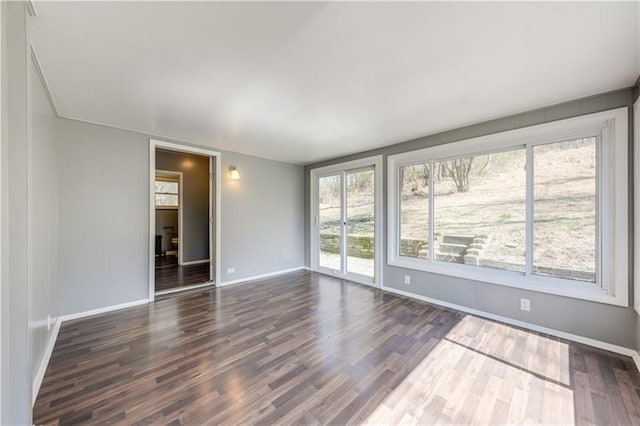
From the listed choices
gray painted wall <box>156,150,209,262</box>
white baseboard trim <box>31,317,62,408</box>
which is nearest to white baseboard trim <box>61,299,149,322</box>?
white baseboard trim <box>31,317,62,408</box>

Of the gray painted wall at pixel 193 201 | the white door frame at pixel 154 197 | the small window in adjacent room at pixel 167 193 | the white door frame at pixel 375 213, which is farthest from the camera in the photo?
the small window in adjacent room at pixel 167 193

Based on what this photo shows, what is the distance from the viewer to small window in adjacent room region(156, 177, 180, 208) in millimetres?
6551

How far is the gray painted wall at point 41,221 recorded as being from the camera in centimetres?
174

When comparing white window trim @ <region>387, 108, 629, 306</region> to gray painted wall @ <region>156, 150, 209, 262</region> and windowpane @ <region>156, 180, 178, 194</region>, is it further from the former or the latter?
windowpane @ <region>156, 180, 178, 194</region>

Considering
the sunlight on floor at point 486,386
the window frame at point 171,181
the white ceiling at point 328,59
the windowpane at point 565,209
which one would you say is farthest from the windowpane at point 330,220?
the window frame at point 171,181

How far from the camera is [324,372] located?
6.47 feet

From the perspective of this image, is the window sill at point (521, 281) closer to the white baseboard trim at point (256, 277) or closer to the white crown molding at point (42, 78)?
the white baseboard trim at point (256, 277)

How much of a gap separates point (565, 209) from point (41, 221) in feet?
15.6

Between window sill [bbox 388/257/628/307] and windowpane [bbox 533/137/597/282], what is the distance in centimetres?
9

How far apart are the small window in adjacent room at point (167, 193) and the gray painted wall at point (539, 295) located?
588cm

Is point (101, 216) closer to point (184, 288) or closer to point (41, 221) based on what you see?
point (41, 221)

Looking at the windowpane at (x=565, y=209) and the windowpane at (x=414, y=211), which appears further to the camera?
the windowpane at (x=414, y=211)

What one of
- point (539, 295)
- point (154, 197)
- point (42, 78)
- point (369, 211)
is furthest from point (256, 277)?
point (539, 295)

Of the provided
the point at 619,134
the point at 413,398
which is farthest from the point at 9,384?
the point at 619,134
